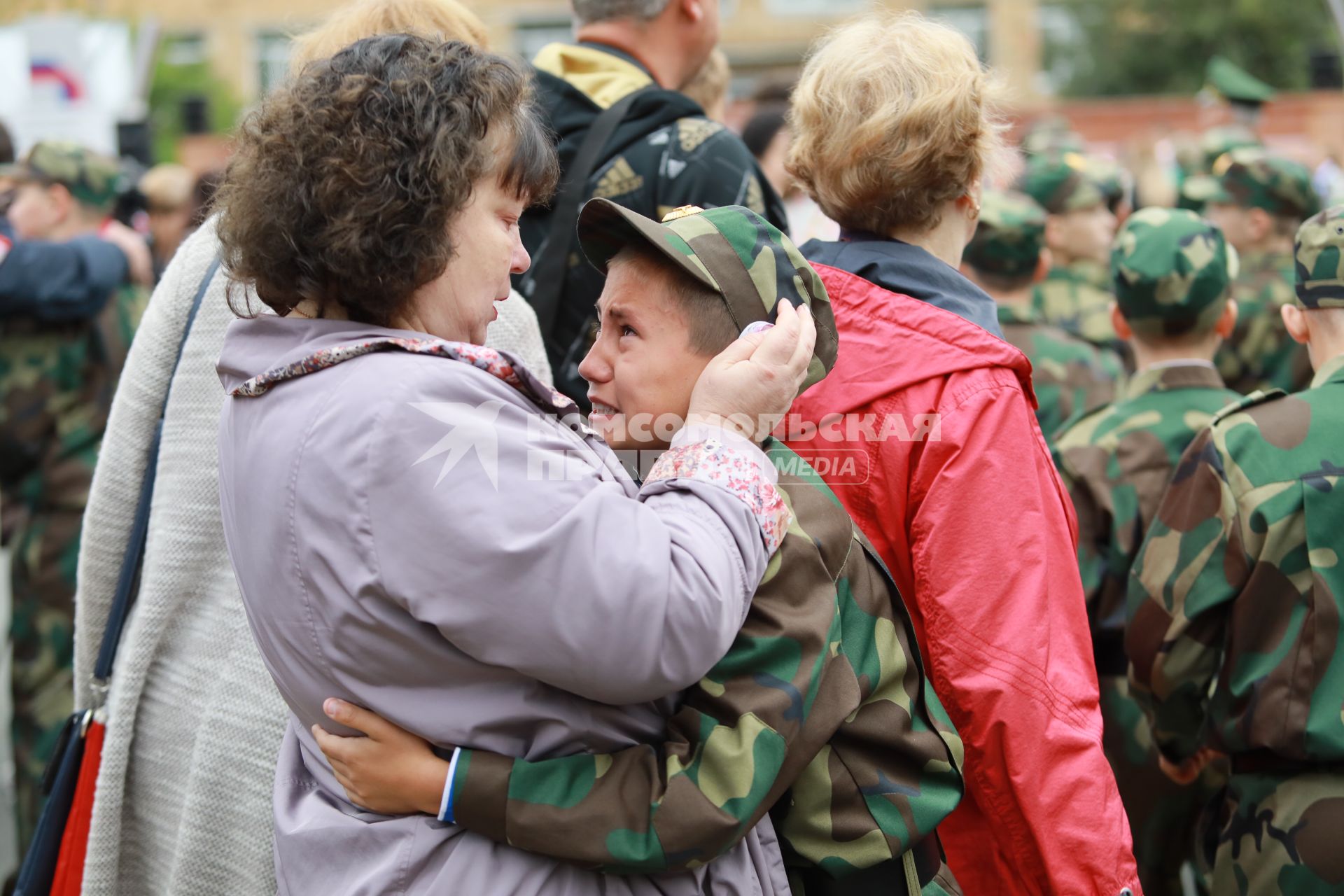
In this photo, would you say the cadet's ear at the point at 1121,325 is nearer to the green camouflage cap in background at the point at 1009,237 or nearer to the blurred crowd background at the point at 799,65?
the green camouflage cap in background at the point at 1009,237

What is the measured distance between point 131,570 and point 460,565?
1.30m

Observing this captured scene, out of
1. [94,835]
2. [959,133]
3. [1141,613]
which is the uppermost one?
[959,133]

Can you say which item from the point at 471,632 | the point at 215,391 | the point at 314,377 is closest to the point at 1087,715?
the point at 471,632

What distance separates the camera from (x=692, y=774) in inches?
63.8

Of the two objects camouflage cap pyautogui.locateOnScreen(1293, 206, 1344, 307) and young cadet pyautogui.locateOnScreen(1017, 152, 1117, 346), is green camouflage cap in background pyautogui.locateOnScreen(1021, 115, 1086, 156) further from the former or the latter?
camouflage cap pyautogui.locateOnScreen(1293, 206, 1344, 307)

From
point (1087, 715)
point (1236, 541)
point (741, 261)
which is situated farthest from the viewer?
point (1236, 541)

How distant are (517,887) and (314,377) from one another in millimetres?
697

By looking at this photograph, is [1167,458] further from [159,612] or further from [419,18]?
[159,612]

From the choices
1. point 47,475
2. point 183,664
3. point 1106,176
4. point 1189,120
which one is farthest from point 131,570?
point 1189,120

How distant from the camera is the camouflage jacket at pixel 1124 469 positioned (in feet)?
12.4

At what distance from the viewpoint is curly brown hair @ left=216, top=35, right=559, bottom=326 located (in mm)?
1588

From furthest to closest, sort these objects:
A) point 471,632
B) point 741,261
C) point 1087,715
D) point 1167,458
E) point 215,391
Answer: point 1167,458
point 215,391
point 1087,715
point 741,261
point 471,632

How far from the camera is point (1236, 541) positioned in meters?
2.76

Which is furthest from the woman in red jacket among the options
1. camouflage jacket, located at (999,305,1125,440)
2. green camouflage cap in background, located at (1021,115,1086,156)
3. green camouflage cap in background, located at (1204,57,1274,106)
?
green camouflage cap in background, located at (1204,57,1274,106)
